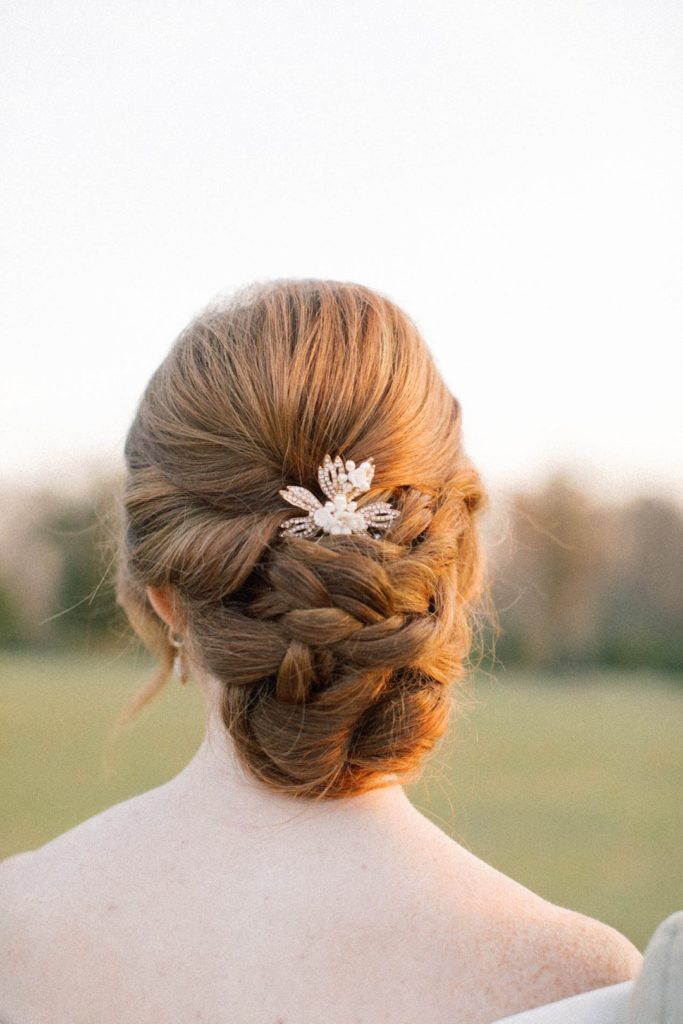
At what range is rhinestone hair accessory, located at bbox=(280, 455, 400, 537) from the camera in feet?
5.15

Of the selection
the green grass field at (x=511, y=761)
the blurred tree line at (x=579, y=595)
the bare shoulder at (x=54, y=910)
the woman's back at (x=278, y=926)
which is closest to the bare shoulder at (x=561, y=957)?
the woman's back at (x=278, y=926)

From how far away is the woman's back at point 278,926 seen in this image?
4.56ft

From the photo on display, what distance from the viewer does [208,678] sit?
161 centimetres

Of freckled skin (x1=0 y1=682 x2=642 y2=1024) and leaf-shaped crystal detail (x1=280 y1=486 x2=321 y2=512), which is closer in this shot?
freckled skin (x1=0 y1=682 x2=642 y2=1024)

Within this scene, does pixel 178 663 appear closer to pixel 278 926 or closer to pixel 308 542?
pixel 308 542

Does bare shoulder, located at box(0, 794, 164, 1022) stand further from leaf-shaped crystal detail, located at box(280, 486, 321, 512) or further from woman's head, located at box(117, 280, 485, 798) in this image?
leaf-shaped crystal detail, located at box(280, 486, 321, 512)

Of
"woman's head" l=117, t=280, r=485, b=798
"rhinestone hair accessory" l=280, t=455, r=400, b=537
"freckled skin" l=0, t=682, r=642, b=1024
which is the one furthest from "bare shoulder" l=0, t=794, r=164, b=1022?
"rhinestone hair accessory" l=280, t=455, r=400, b=537

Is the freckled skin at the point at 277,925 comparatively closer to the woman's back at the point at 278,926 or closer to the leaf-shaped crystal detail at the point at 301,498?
Result: the woman's back at the point at 278,926

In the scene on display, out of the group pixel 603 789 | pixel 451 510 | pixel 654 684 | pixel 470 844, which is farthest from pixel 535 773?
pixel 451 510

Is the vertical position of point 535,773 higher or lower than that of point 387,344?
lower

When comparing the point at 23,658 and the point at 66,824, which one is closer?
the point at 66,824

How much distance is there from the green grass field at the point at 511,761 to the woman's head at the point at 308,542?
42.3 ft

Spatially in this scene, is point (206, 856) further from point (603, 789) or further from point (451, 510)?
point (603, 789)

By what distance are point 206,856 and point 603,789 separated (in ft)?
59.9
